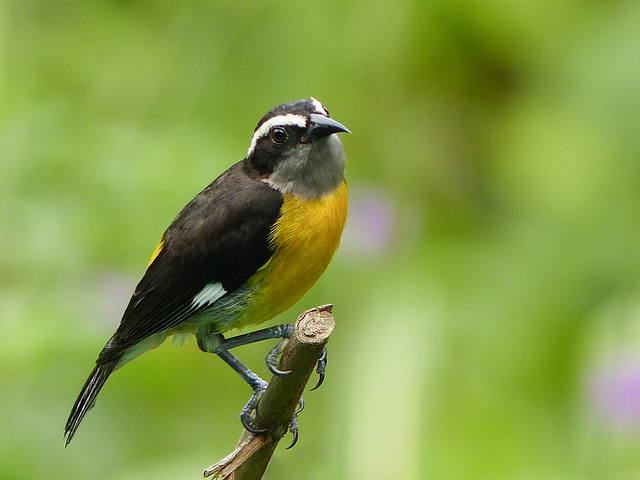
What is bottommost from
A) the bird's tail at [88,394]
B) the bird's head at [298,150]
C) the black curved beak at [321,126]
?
the bird's tail at [88,394]

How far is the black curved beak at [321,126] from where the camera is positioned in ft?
12.1

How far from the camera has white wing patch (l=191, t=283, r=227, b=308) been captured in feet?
12.3

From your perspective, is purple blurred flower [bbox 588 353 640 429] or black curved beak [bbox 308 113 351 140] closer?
black curved beak [bbox 308 113 351 140]

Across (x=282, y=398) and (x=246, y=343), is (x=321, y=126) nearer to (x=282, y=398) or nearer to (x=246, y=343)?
(x=246, y=343)

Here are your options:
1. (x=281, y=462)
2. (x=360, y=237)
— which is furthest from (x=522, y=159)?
(x=281, y=462)

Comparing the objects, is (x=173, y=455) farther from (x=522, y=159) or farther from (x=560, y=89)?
(x=560, y=89)

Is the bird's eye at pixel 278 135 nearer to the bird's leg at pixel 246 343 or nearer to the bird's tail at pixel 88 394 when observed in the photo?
the bird's leg at pixel 246 343

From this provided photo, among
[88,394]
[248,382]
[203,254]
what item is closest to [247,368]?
[248,382]

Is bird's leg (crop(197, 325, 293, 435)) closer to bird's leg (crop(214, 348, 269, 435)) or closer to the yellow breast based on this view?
bird's leg (crop(214, 348, 269, 435))

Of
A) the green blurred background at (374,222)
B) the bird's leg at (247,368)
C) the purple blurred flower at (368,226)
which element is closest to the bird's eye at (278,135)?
the bird's leg at (247,368)

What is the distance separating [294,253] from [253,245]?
169mm

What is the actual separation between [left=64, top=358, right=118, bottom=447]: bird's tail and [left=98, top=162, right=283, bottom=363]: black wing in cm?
11

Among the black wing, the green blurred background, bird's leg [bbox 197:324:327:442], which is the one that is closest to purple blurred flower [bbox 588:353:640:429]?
the green blurred background

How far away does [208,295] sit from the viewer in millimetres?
3770
